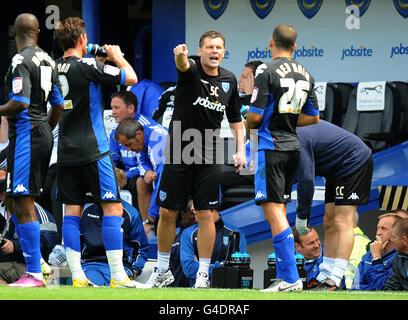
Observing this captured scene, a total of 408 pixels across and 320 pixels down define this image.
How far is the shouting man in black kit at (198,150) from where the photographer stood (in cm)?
746

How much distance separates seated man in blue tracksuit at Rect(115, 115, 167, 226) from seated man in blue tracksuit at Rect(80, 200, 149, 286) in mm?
1005

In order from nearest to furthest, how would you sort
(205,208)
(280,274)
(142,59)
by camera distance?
(280,274) → (205,208) → (142,59)

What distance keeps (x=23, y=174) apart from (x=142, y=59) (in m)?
7.66

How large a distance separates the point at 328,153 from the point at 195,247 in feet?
5.41

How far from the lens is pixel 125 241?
879 centimetres

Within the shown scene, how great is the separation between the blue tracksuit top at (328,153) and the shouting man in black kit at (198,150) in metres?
0.60

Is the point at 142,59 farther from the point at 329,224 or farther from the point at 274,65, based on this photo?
the point at 274,65

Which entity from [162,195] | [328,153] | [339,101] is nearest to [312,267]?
[328,153]

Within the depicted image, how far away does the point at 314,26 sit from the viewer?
40.4 feet

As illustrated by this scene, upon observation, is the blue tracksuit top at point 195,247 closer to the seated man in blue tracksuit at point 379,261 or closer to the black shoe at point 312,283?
the black shoe at point 312,283

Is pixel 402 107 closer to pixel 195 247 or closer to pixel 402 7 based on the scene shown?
pixel 402 7

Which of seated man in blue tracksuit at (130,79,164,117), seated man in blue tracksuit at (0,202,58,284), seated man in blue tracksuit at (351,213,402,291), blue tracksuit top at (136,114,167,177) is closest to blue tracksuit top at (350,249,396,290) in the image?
seated man in blue tracksuit at (351,213,402,291)

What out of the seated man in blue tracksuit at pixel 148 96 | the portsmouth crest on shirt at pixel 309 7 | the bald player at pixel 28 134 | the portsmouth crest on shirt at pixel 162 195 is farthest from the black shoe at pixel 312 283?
the portsmouth crest on shirt at pixel 309 7

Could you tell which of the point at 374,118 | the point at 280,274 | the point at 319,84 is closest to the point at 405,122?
the point at 374,118
